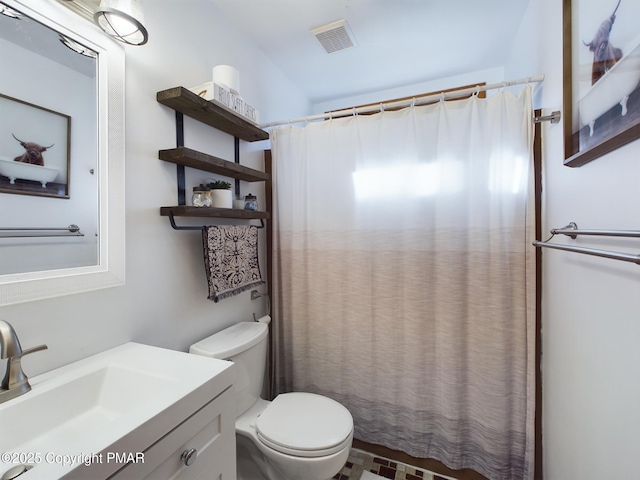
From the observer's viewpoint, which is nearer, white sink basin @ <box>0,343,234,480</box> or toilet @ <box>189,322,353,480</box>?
white sink basin @ <box>0,343,234,480</box>

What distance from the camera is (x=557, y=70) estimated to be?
1.14 m

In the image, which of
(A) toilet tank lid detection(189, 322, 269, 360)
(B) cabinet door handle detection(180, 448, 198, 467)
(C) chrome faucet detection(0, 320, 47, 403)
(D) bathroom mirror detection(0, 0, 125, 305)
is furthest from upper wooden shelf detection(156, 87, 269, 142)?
(B) cabinet door handle detection(180, 448, 198, 467)

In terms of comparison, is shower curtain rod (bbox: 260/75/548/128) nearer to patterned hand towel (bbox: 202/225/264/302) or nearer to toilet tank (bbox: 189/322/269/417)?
patterned hand towel (bbox: 202/225/264/302)

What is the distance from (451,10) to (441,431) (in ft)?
7.45

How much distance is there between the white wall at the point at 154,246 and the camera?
91 centimetres

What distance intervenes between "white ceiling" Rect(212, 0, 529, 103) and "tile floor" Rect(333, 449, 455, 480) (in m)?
2.50

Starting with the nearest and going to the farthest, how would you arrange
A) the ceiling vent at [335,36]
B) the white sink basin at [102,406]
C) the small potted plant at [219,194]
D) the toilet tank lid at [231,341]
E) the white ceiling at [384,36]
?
the white sink basin at [102,406], the toilet tank lid at [231,341], the small potted plant at [219,194], the white ceiling at [384,36], the ceiling vent at [335,36]

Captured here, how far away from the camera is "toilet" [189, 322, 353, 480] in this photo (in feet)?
3.78

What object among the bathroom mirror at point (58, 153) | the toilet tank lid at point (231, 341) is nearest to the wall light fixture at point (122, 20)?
the bathroom mirror at point (58, 153)

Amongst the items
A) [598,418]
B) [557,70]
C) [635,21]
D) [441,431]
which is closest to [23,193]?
[635,21]

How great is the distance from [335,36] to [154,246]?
5.11ft

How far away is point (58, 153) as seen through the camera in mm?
946

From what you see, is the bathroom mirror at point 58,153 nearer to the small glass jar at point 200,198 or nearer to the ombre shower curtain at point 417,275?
the small glass jar at point 200,198

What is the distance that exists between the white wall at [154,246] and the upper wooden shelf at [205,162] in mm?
52
